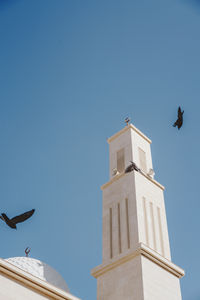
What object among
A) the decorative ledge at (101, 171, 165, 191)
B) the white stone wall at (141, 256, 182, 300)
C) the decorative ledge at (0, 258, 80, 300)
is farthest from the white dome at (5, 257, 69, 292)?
the decorative ledge at (0, 258, 80, 300)

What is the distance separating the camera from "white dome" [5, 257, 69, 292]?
17.6 meters

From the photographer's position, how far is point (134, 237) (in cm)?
1559

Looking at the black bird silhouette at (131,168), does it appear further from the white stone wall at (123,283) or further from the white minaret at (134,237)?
the white stone wall at (123,283)

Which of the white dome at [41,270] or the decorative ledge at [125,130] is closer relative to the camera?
the white dome at [41,270]

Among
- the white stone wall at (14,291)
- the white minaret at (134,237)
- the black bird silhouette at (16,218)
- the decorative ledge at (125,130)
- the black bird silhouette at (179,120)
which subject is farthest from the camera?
the decorative ledge at (125,130)

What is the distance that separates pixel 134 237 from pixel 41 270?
470cm

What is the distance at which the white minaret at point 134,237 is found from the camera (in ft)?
Result: 46.9

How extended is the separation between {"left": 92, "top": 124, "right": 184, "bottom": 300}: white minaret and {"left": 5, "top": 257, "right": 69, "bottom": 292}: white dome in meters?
2.75

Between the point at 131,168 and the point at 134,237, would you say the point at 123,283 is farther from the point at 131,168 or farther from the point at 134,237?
the point at 131,168

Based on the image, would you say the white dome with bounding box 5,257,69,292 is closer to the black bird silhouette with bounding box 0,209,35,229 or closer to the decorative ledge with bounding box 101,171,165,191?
the black bird silhouette with bounding box 0,209,35,229

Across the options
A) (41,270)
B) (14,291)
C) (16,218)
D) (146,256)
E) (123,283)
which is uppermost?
(16,218)

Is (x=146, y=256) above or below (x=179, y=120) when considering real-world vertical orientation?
below

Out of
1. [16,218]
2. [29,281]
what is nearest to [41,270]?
[16,218]

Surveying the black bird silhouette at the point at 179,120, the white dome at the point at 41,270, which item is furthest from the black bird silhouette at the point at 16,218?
the black bird silhouette at the point at 179,120
